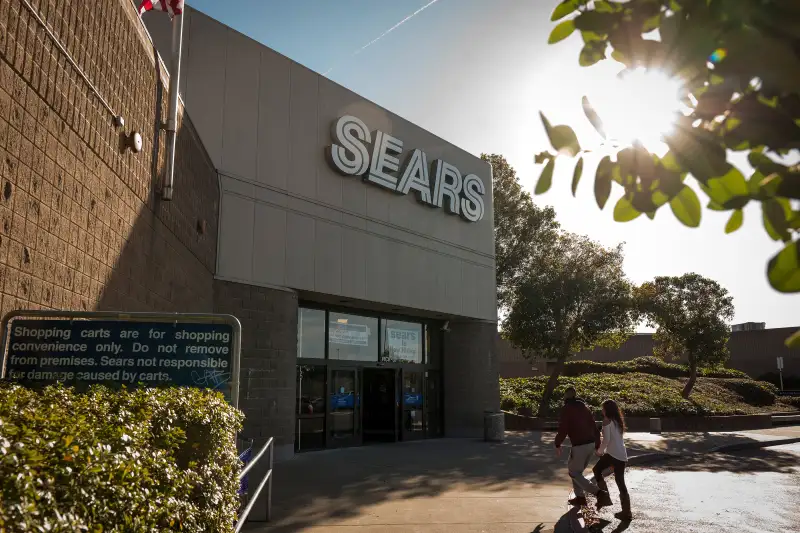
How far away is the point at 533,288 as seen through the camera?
26.6 meters

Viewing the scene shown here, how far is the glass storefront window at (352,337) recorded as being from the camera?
1909 cm

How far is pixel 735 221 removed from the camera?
220cm

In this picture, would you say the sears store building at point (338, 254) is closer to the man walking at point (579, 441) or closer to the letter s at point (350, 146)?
the letter s at point (350, 146)

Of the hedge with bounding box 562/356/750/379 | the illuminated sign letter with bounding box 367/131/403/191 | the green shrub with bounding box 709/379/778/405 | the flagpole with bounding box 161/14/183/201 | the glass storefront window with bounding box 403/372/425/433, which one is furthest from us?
the hedge with bounding box 562/356/750/379

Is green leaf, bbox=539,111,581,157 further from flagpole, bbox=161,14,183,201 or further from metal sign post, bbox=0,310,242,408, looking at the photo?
flagpole, bbox=161,14,183,201

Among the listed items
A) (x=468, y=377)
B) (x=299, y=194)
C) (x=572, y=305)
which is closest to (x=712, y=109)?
(x=299, y=194)

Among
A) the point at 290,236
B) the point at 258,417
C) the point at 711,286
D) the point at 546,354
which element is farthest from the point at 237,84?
the point at 711,286

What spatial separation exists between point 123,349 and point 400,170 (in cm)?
1506

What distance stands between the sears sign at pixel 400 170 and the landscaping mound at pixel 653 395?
1014 cm

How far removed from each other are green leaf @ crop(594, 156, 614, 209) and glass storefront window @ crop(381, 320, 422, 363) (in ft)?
61.4

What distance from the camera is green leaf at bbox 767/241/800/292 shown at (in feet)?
6.12

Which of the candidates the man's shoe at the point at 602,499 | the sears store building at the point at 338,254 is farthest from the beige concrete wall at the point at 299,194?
the man's shoe at the point at 602,499

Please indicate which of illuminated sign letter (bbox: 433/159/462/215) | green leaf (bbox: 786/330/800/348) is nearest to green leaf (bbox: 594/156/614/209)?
green leaf (bbox: 786/330/800/348)

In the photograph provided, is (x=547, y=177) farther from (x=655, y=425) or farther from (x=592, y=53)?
(x=655, y=425)
